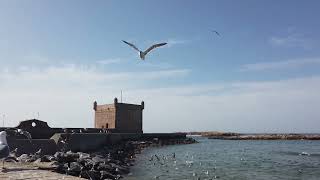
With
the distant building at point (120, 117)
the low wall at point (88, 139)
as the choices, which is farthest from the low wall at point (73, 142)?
the distant building at point (120, 117)

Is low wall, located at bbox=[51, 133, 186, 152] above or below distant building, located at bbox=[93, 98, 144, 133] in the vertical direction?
below

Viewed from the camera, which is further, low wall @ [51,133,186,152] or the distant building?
the distant building

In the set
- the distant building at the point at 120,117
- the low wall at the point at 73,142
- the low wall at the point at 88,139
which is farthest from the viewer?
the distant building at the point at 120,117

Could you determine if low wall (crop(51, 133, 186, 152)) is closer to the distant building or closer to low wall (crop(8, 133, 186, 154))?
low wall (crop(8, 133, 186, 154))

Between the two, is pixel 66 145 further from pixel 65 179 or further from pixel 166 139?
pixel 166 139

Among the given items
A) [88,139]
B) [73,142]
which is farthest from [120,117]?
[73,142]

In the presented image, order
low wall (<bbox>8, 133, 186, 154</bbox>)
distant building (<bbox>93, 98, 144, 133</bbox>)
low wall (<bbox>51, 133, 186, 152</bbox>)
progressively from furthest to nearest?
distant building (<bbox>93, 98, 144, 133</bbox>) < low wall (<bbox>51, 133, 186, 152</bbox>) < low wall (<bbox>8, 133, 186, 154</bbox>)

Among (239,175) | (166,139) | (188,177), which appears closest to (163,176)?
(188,177)

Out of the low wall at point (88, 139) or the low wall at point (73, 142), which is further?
the low wall at point (88, 139)

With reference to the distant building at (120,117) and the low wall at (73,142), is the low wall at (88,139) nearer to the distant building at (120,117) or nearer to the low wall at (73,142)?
the low wall at (73,142)

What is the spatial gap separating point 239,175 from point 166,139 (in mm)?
46288

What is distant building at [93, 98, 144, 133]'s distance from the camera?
64.4 m

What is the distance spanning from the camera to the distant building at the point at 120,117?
211 feet

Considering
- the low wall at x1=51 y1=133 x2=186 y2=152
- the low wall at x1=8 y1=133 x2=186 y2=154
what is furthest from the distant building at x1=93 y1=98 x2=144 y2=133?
the low wall at x1=51 y1=133 x2=186 y2=152
